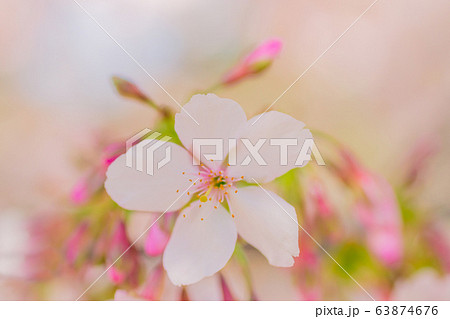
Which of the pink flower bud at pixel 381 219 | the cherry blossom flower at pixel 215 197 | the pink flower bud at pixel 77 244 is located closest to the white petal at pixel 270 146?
the cherry blossom flower at pixel 215 197

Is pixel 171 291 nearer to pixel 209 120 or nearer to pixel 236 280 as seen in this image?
pixel 236 280

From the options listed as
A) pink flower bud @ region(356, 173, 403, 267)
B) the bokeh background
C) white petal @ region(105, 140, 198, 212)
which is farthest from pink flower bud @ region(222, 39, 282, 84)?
pink flower bud @ region(356, 173, 403, 267)

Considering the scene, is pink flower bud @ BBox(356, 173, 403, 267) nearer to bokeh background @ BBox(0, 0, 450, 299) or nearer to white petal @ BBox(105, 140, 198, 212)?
bokeh background @ BBox(0, 0, 450, 299)

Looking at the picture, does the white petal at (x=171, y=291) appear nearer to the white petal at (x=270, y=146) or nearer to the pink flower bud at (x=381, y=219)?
the white petal at (x=270, y=146)
